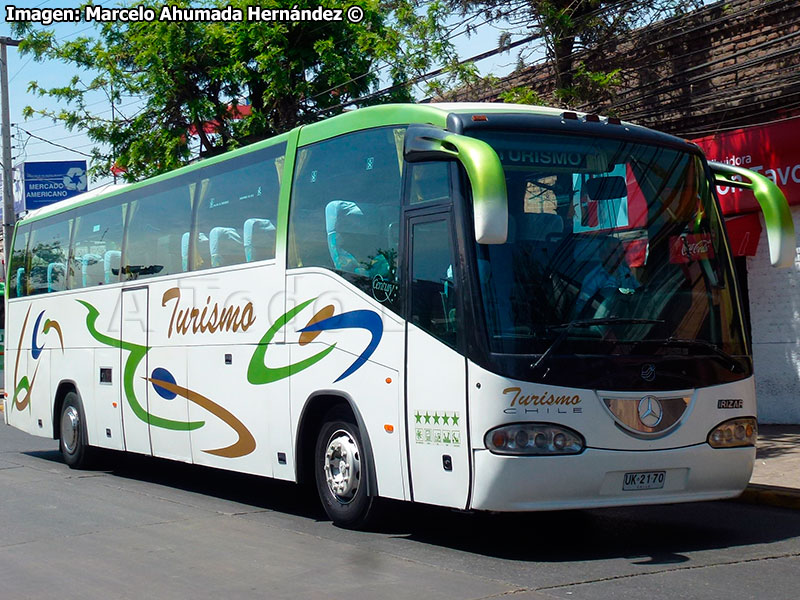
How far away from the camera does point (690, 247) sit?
787cm

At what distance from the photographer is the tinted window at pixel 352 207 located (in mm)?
8039

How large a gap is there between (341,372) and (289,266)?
1.27 metres

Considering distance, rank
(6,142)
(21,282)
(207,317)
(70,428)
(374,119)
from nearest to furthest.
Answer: (374,119) < (207,317) < (70,428) < (21,282) < (6,142)

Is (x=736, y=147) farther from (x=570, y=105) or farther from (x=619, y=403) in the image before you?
(x=619, y=403)

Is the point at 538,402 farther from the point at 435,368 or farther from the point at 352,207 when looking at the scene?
the point at 352,207

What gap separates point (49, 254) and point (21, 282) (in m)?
1.15

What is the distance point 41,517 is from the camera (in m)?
9.40

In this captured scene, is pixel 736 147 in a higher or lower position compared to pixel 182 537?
higher

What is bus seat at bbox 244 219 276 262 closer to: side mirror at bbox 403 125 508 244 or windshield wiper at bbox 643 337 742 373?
side mirror at bbox 403 125 508 244

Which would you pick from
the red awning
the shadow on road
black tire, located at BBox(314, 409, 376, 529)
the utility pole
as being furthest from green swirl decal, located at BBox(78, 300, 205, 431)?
the utility pole

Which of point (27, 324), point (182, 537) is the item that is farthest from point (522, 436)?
point (27, 324)

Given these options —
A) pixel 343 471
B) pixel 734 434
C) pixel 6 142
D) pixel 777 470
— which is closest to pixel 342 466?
pixel 343 471

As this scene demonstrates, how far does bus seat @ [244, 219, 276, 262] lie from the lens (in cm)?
958

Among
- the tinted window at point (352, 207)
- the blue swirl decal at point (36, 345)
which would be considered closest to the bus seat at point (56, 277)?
the blue swirl decal at point (36, 345)
